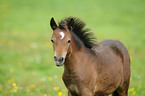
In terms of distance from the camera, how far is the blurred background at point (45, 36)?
6918 mm

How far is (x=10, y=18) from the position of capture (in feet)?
64.9

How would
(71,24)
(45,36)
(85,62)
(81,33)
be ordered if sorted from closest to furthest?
1. (71,24)
2. (85,62)
3. (81,33)
4. (45,36)

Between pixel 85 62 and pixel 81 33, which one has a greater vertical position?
pixel 81 33

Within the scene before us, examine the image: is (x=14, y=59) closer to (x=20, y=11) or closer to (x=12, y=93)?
(x=12, y=93)

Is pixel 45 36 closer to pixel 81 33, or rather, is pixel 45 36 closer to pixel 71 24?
pixel 81 33

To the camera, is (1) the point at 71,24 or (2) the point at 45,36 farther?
(2) the point at 45,36

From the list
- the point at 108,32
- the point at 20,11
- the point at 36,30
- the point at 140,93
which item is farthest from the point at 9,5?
the point at 140,93

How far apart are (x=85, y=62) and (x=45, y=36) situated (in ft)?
35.3

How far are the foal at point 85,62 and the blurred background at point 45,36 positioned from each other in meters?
1.43

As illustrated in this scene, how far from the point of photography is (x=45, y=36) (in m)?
14.6

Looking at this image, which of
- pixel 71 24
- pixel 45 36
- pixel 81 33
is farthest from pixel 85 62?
pixel 45 36

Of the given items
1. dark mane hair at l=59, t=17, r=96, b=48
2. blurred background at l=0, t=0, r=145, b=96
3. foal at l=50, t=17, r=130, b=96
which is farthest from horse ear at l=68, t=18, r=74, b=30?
blurred background at l=0, t=0, r=145, b=96

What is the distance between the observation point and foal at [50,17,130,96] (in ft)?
12.6

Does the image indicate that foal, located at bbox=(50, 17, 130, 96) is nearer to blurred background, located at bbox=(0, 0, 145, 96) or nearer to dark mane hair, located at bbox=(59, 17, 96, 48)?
dark mane hair, located at bbox=(59, 17, 96, 48)
